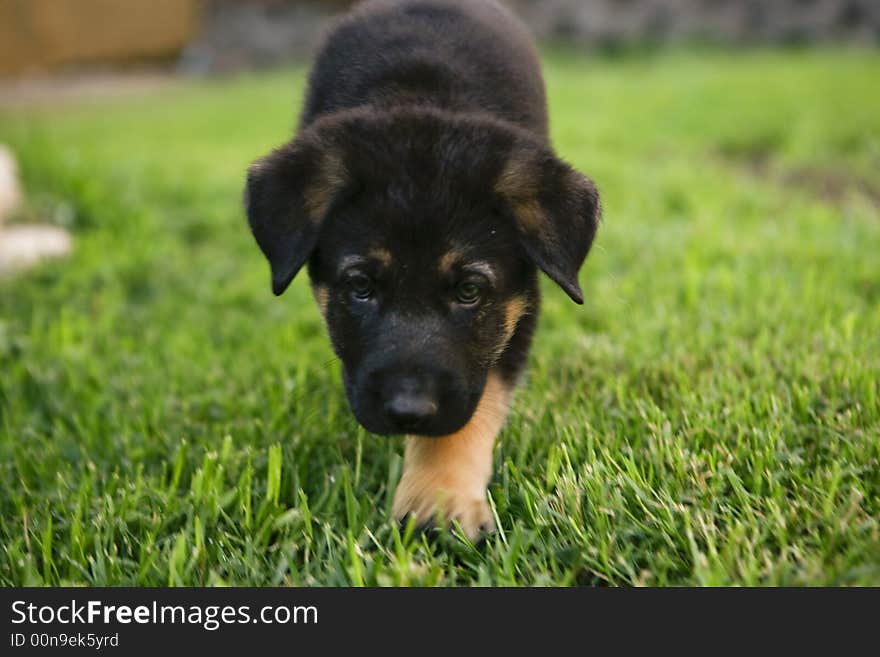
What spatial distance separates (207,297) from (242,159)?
2885 mm

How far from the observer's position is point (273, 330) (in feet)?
12.7

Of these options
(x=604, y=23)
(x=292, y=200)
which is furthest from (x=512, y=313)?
(x=604, y=23)

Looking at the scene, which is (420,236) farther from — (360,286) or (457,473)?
(457,473)

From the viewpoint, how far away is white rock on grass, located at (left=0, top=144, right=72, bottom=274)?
4590 millimetres

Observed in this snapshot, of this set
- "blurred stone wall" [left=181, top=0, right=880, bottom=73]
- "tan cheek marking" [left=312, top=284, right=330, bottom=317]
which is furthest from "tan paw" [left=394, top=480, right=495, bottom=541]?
"blurred stone wall" [left=181, top=0, right=880, bottom=73]

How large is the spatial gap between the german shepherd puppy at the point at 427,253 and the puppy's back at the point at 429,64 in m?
0.23

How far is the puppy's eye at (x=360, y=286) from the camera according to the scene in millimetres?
2316

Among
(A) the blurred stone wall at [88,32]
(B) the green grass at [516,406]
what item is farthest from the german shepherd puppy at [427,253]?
(A) the blurred stone wall at [88,32]

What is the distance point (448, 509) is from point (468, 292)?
22.1 inches

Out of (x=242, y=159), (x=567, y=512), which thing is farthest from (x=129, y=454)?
(x=242, y=159)

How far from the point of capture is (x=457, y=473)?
7.82ft

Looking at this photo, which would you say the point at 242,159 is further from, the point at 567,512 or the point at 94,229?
the point at 567,512

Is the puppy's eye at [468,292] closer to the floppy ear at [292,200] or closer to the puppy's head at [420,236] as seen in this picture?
the puppy's head at [420,236]

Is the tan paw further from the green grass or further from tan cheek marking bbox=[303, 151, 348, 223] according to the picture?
tan cheek marking bbox=[303, 151, 348, 223]
